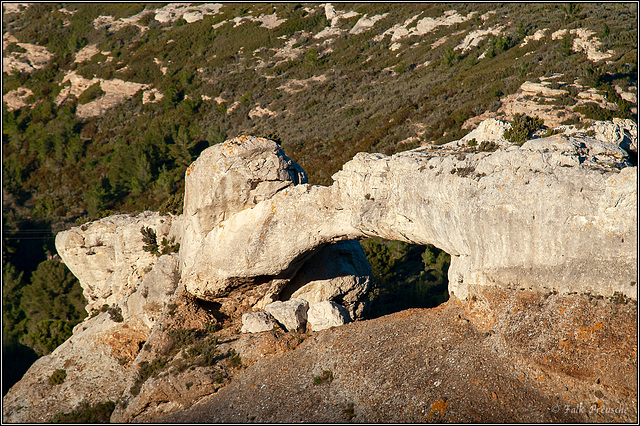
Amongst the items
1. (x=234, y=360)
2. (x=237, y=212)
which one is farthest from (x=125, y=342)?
(x=237, y=212)

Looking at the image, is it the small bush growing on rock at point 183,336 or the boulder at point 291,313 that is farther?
the small bush growing on rock at point 183,336

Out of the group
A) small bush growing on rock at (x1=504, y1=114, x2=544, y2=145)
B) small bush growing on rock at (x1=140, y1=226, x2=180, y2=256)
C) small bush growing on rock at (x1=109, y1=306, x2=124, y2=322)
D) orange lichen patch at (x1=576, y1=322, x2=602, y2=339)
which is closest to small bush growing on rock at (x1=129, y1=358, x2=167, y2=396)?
small bush growing on rock at (x1=109, y1=306, x2=124, y2=322)

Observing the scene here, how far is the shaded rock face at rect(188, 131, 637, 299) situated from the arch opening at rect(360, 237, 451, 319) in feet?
23.3

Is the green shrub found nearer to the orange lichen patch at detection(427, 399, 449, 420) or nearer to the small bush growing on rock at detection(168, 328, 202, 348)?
the small bush growing on rock at detection(168, 328, 202, 348)

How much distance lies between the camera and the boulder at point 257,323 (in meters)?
20.9

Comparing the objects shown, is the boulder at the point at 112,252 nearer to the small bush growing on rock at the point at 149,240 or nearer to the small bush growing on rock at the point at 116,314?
the small bush growing on rock at the point at 149,240

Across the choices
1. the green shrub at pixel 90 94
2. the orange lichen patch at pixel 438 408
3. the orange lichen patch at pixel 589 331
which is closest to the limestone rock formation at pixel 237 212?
the orange lichen patch at pixel 438 408

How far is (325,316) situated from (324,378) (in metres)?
3.89

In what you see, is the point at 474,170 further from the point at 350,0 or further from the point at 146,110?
the point at 350,0

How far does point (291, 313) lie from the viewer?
69.3ft

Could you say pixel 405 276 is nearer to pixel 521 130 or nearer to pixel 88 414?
pixel 521 130

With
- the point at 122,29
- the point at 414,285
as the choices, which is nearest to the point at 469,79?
the point at 414,285

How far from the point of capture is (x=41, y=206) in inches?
2309

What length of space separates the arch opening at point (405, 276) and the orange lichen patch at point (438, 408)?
12048mm
